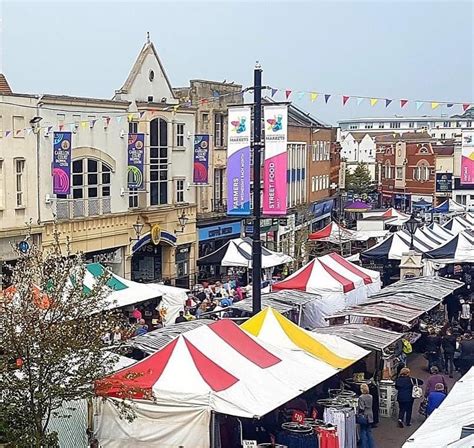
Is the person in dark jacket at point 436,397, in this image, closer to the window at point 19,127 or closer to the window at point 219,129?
the window at point 19,127

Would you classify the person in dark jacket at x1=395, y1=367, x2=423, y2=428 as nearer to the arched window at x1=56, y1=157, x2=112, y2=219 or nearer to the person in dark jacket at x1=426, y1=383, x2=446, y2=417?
the person in dark jacket at x1=426, y1=383, x2=446, y2=417

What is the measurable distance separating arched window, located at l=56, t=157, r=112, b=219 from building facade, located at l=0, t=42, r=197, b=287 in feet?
0.12

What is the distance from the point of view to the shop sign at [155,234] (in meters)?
33.5

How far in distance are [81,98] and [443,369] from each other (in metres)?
16.3

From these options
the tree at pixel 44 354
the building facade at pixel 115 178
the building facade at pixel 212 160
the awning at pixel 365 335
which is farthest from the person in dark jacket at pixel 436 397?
the building facade at pixel 212 160

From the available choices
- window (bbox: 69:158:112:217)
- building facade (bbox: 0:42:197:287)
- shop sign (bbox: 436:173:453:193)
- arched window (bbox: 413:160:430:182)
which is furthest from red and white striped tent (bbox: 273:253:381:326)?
arched window (bbox: 413:160:430:182)

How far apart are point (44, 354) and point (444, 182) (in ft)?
217

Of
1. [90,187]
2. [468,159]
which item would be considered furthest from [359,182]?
[468,159]

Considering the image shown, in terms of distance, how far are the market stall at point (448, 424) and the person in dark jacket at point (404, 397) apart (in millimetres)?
2957

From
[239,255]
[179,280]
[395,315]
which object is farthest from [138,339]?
[179,280]

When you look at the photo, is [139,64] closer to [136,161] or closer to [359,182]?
[136,161]

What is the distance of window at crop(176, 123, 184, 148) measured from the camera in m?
35.3

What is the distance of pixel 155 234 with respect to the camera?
3356 cm

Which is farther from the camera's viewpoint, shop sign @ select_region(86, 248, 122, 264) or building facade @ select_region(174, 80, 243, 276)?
building facade @ select_region(174, 80, 243, 276)
